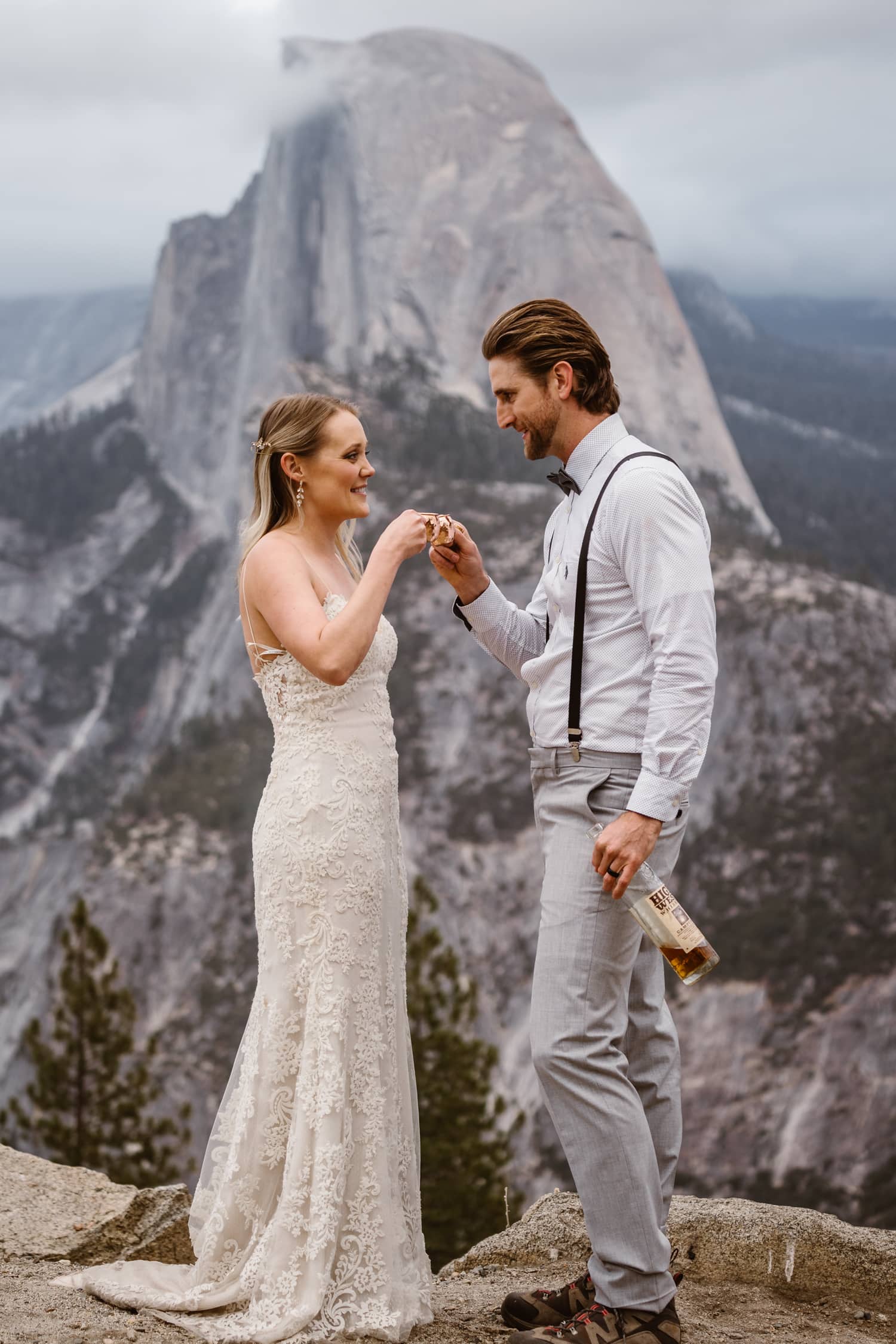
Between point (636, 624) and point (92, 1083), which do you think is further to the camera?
point (92, 1083)

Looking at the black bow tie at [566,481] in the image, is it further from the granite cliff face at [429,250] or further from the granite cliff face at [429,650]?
the granite cliff face at [429,250]

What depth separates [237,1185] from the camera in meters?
3.62

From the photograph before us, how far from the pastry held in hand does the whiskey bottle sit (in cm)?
110

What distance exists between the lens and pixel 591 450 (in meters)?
3.60

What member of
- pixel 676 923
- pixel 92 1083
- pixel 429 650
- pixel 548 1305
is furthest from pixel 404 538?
pixel 429 650

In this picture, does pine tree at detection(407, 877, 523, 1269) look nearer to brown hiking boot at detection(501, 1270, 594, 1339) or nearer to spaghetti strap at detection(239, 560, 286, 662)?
brown hiking boot at detection(501, 1270, 594, 1339)

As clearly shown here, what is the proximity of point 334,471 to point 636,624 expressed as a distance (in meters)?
1.03

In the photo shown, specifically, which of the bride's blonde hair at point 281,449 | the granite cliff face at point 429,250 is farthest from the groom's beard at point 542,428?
the granite cliff face at point 429,250

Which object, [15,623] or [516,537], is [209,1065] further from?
[15,623]

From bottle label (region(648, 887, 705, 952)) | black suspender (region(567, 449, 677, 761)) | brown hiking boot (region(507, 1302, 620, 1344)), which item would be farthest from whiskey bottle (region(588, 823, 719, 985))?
brown hiking boot (region(507, 1302, 620, 1344))

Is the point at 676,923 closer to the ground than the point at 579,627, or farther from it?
closer to the ground

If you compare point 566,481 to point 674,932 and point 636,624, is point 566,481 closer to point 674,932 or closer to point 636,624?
point 636,624

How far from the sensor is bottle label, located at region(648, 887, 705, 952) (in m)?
3.22

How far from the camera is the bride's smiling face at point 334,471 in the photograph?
12.4ft
